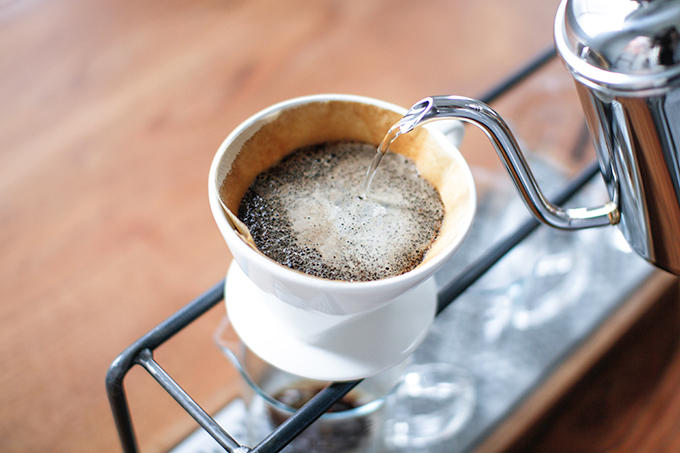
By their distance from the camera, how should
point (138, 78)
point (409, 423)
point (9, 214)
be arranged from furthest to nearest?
point (138, 78), point (9, 214), point (409, 423)

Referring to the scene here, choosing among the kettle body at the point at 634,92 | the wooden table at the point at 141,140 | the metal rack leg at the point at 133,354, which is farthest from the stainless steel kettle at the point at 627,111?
the wooden table at the point at 141,140

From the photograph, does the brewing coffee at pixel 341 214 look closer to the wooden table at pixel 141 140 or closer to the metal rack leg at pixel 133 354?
the metal rack leg at pixel 133 354

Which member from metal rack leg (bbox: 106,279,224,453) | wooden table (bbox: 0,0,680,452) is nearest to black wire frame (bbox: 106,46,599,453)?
metal rack leg (bbox: 106,279,224,453)

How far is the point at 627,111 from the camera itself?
262 millimetres

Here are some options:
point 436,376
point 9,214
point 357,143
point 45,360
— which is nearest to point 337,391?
point 357,143

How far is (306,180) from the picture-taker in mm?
334

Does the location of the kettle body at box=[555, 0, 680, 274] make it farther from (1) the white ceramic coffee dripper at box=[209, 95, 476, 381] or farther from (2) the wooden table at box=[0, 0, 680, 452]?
(2) the wooden table at box=[0, 0, 680, 452]

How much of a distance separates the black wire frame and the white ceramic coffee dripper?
0.04ft

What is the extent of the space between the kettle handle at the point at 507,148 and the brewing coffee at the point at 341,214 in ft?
0.16

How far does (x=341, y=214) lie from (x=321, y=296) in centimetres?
7

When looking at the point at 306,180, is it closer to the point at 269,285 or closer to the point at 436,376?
the point at 269,285

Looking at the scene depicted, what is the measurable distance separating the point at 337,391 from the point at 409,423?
9.2 inches

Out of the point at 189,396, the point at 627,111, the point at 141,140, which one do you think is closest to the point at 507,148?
the point at 627,111

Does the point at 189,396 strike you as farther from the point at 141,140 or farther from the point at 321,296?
the point at 141,140
